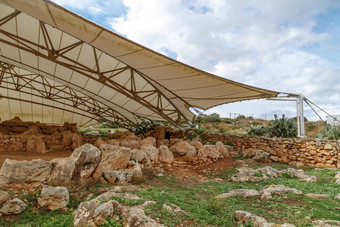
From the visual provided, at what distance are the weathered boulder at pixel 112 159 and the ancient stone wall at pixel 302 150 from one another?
7.34m

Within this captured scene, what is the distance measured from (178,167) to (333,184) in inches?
Answer: 207

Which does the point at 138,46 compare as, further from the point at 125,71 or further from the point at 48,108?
the point at 48,108

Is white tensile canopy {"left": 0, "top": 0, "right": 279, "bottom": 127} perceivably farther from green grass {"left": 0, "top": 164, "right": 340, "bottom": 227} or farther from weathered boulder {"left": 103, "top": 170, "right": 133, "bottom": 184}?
green grass {"left": 0, "top": 164, "right": 340, "bottom": 227}

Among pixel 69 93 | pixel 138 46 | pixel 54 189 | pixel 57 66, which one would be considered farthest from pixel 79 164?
pixel 69 93

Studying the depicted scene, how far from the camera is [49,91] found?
15.8m

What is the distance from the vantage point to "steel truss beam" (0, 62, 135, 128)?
47.0ft

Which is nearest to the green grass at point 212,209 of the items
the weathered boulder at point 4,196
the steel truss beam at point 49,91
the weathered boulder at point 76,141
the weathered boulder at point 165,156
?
the weathered boulder at point 4,196

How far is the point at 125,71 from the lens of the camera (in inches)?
415

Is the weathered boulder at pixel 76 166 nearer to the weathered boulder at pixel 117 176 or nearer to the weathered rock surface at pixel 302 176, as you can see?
the weathered boulder at pixel 117 176

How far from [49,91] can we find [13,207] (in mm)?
13004

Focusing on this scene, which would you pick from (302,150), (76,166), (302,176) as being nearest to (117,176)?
(76,166)

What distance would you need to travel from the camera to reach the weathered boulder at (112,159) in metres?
6.65

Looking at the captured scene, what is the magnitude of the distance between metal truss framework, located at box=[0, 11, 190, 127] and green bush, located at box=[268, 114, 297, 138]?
6.07 meters

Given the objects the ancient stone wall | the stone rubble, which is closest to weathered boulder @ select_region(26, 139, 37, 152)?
the stone rubble
